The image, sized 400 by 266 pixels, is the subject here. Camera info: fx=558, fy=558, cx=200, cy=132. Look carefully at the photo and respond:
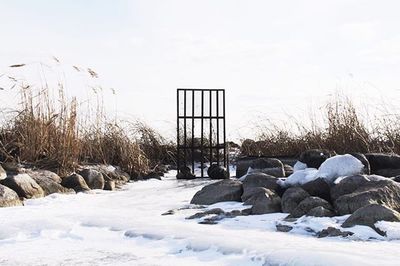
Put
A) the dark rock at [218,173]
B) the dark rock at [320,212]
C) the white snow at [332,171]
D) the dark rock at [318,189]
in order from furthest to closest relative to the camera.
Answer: the dark rock at [218,173]
the white snow at [332,171]
the dark rock at [318,189]
the dark rock at [320,212]

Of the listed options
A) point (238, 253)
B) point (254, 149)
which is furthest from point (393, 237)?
point (254, 149)

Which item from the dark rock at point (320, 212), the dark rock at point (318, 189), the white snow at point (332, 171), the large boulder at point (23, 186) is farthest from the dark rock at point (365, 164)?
the large boulder at point (23, 186)

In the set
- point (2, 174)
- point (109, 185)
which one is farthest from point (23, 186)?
point (109, 185)

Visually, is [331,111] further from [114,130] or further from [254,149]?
[114,130]

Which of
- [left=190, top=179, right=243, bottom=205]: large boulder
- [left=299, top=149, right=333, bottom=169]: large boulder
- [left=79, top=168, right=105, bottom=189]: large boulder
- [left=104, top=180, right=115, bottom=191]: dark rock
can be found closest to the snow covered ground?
[left=190, top=179, right=243, bottom=205]: large boulder

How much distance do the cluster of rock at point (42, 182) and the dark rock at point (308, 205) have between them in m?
2.53

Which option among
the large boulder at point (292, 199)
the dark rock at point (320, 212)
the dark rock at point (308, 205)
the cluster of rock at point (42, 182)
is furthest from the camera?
the cluster of rock at point (42, 182)

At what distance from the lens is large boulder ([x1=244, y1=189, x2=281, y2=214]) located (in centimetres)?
425

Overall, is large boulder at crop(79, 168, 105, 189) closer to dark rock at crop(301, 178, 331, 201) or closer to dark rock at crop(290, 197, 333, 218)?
dark rock at crop(301, 178, 331, 201)

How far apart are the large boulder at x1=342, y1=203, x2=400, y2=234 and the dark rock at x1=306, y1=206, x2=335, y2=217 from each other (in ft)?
1.08

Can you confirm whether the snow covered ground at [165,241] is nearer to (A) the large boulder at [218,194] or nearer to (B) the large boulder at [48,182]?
(A) the large boulder at [218,194]

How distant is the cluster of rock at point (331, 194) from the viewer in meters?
3.58

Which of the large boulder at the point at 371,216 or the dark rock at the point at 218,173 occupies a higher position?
the large boulder at the point at 371,216

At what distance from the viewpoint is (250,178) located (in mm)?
5109
